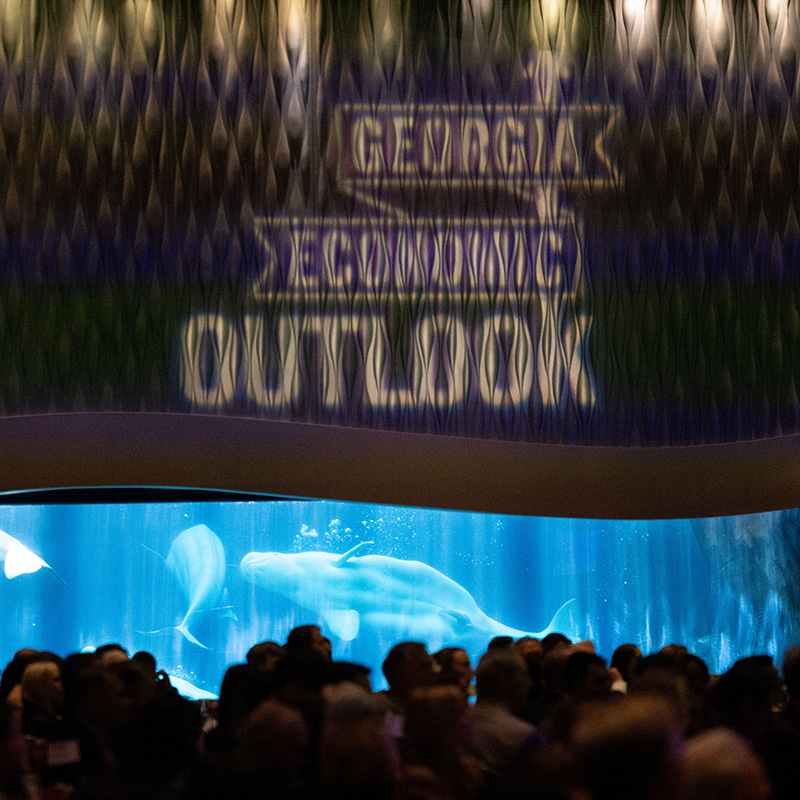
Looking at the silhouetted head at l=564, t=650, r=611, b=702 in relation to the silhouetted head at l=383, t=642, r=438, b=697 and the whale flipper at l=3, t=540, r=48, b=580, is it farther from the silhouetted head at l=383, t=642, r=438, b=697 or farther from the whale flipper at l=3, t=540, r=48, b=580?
the whale flipper at l=3, t=540, r=48, b=580

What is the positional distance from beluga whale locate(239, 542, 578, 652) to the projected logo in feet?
5.30

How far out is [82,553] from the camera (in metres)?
8.70

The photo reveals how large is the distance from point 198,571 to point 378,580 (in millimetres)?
1484

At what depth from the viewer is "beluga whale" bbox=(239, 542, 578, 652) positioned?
28.4 ft

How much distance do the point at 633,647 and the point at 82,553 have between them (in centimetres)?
494

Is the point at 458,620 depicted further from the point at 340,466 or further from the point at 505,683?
the point at 505,683

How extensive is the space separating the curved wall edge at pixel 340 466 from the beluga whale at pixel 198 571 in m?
1.24

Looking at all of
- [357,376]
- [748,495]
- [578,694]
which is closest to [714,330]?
[748,495]

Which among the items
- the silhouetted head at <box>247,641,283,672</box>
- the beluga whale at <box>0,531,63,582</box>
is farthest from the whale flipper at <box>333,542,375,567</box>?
the silhouetted head at <box>247,641,283,672</box>

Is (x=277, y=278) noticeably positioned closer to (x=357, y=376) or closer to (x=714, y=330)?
(x=357, y=376)

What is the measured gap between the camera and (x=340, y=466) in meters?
7.69

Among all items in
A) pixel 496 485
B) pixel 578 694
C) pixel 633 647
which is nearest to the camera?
pixel 578 694

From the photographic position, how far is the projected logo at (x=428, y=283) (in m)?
7.77

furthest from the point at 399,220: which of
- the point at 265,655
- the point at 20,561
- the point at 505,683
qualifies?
the point at 505,683
